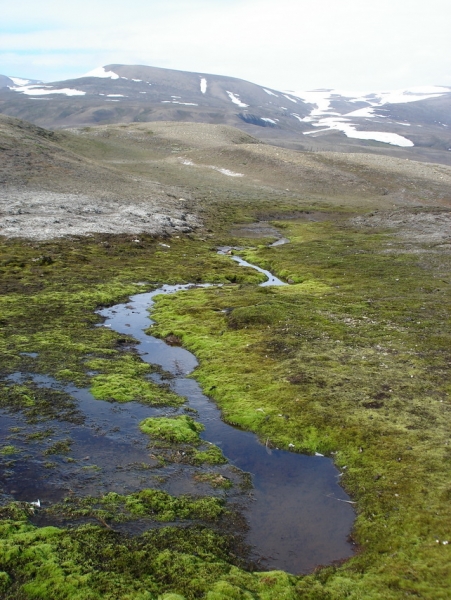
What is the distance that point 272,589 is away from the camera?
10.4 meters

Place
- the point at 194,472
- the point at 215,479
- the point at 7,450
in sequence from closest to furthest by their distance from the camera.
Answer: the point at 215,479
the point at 194,472
the point at 7,450

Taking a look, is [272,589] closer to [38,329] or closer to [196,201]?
[38,329]

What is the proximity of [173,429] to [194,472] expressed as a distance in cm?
218

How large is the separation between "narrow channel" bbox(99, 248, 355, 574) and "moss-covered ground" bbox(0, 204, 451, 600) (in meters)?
0.44

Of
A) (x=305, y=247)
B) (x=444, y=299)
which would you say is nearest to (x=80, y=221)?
(x=305, y=247)

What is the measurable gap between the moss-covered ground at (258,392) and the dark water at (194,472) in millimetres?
473

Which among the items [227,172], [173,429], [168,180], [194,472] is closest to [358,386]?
[173,429]

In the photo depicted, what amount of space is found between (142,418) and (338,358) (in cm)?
893

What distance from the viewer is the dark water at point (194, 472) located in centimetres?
1211

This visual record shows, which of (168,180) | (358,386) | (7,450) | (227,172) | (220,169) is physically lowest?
(7,450)

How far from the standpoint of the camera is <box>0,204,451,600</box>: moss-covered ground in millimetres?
10617

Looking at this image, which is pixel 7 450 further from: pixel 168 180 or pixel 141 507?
pixel 168 180

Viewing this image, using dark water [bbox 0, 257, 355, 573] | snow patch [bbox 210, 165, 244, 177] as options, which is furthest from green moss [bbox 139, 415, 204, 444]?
snow patch [bbox 210, 165, 244, 177]

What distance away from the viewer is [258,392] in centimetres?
1925
